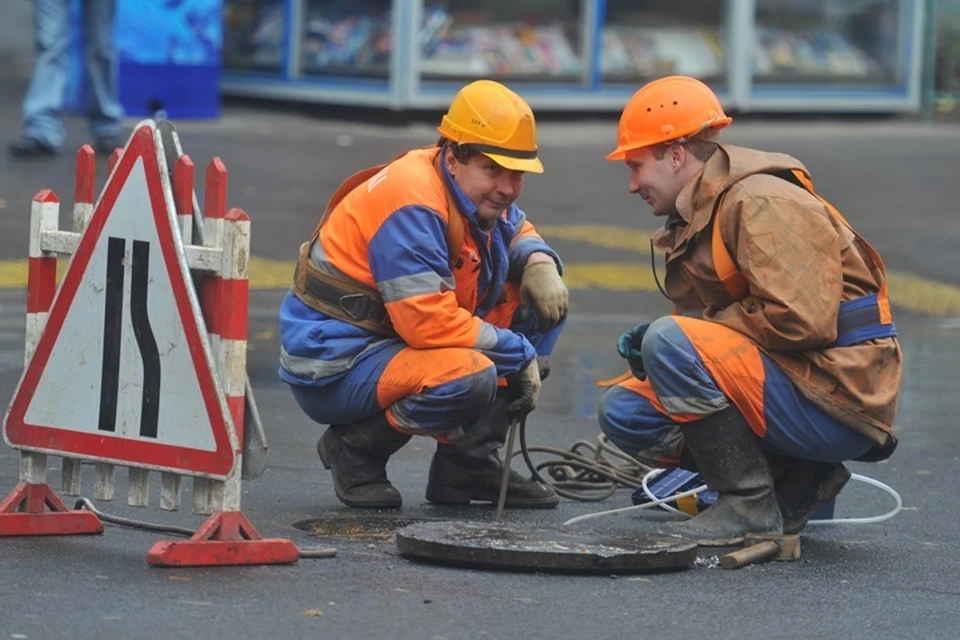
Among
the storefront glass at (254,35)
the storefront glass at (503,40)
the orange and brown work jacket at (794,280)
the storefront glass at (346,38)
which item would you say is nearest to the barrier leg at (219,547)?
the orange and brown work jacket at (794,280)

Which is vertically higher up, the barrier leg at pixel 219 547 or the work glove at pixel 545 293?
the work glove at pixel 545 293

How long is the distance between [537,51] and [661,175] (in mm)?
9967

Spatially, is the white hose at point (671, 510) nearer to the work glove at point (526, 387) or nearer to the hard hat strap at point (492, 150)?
the work glove at point (526, 387)

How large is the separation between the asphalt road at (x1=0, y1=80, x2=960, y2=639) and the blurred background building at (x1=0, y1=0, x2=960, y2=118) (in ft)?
8.55

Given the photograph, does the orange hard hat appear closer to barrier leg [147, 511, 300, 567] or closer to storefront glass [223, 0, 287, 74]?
barrier leg [147, 511, 300, 567]

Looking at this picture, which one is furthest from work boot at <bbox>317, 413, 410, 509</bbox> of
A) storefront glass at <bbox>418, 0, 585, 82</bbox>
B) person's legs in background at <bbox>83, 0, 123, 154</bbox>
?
storefront glass at <bbox>418, 0, 585, 82</bbox>

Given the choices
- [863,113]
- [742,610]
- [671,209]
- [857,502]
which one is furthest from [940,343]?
[863,113]

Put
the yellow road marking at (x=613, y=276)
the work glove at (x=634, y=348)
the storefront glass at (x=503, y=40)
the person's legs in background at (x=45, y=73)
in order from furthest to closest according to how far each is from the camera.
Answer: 1. the storefront glass at (x=503, y=40)
2. the person's legs in background at (x=45, y=73)
3. the yellow road marking at (x=613, y=276)
4. the work glove at (x=634, y=348)

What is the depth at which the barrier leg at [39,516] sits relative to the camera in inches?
199

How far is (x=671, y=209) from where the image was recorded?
552 centimetres

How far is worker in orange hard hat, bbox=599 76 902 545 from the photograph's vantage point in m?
5.15

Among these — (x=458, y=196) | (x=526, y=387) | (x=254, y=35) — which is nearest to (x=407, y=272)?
(x=458, y=196)

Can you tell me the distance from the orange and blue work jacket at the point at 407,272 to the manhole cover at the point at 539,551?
63cm

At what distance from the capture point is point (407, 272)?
5.40 metres
